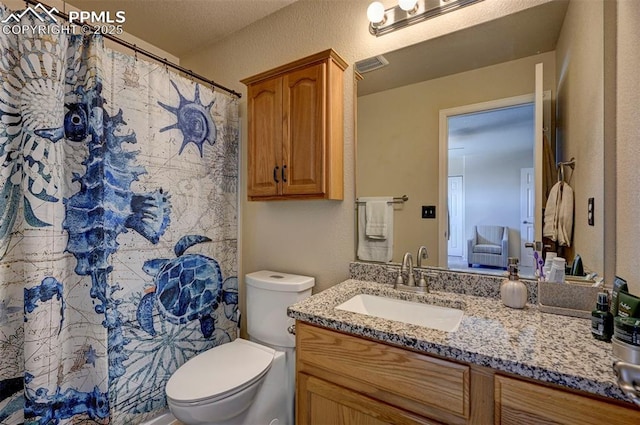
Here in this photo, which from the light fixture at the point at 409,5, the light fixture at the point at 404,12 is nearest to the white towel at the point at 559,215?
the light fixture at the point at 404,12

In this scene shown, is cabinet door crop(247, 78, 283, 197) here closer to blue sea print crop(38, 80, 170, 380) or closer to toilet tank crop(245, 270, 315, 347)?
toilet tank crop(245, 270, 315, 347)

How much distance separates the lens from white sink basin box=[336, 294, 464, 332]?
1.14m

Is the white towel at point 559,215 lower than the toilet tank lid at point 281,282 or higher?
higher

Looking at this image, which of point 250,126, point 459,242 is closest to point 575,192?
point 459,242

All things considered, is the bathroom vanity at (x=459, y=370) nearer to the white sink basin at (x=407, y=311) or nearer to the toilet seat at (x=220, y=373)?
the white sink basin at (x=407, y=311)

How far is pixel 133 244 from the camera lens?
58.2 inches

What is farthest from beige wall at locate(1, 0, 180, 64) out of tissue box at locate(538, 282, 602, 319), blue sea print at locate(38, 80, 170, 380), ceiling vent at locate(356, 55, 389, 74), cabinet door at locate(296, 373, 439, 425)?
tissue box at locate(538, 282, 602, 319)

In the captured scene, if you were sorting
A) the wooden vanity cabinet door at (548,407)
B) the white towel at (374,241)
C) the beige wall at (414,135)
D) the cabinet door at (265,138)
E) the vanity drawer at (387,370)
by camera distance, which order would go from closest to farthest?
the wooden vanity cabinet door at (548,407) < the vanity drawer at (387,370) < the beige wall at (414,135) < the white towel at (374,241) < the cabinet door at (265,138)

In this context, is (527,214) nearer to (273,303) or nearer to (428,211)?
(428,211)

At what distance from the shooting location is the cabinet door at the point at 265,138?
5.28ft

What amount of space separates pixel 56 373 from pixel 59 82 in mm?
1254

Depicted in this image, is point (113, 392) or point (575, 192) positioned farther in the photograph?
point (113, 392)

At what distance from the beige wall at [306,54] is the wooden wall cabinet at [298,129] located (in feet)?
0.41

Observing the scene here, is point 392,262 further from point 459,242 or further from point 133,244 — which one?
point 133,244
